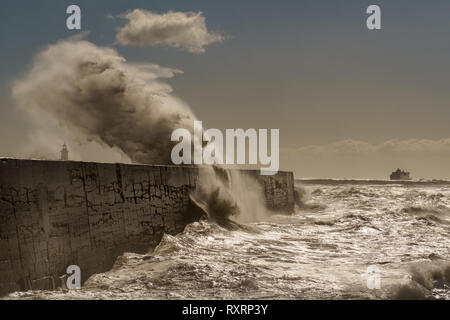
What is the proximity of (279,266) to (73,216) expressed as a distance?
115 inches

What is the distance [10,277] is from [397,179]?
6495cm

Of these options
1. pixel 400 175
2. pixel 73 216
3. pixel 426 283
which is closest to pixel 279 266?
pixel 426 283

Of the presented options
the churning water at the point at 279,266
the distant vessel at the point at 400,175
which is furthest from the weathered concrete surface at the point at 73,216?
the distant vessel at the point at 400,175

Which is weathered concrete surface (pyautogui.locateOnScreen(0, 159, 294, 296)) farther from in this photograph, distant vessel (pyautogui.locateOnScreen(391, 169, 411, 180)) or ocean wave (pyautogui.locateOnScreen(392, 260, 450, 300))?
distant vessel (pyautogui.locateOnScreen(391, 169, 411, 180))

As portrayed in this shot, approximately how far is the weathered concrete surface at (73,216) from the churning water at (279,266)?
303 millimetres

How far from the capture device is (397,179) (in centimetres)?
6394

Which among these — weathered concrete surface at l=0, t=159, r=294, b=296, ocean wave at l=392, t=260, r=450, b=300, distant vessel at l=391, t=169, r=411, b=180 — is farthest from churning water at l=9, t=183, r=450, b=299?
distant vessel at l=391, t=169, r=411, b=180

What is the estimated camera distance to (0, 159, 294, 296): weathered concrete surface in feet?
16.6

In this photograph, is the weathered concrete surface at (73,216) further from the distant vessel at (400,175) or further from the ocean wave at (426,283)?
the distant vessel at (400,175)

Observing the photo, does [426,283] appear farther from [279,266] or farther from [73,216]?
[73,216]

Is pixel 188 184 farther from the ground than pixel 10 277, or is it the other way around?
pixel 188 184
